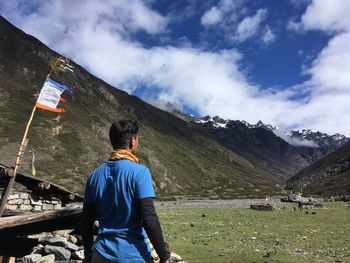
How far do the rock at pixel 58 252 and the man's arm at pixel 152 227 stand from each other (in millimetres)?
10237

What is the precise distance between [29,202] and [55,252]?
9244 mm

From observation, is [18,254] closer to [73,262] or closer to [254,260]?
[73,262]

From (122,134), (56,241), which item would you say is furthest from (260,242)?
(122,134)

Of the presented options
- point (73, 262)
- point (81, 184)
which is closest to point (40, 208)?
point (73, 262)

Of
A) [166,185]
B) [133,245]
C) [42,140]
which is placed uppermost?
[42,140]

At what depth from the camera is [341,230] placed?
3478cm

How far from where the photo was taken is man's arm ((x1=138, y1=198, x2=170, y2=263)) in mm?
6215

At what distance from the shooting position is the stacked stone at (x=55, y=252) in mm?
15047

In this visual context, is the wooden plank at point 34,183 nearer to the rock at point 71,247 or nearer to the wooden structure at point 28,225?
the rock at point 71,247

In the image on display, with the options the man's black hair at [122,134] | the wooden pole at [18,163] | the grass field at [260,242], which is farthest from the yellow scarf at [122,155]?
the grass field at [260,242]

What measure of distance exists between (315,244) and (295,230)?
26.0 ft

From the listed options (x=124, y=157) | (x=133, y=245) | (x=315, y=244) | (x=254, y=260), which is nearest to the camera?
(x=133, y=245)

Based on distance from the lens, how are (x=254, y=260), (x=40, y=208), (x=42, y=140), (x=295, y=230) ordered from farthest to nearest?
(x=42, y=140) < (x=295, y=230) < (x=40, y=208) < (x=254, y=260)

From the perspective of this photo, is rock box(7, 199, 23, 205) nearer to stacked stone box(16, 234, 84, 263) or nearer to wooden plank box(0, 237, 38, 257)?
stacked stone box(16, 234, 84, 263)
